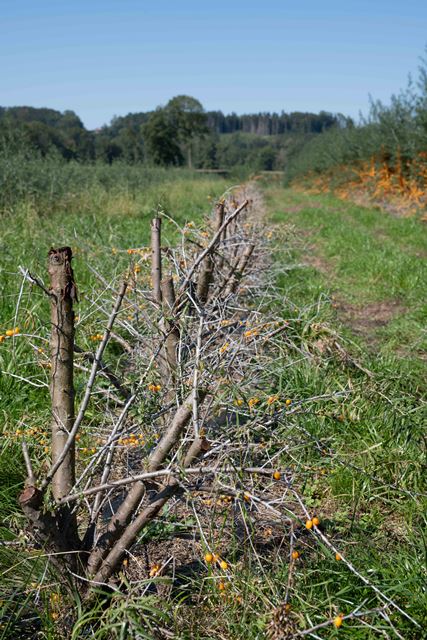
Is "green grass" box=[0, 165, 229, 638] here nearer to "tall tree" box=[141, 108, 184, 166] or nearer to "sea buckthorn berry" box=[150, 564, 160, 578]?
"sea buckthorn berry" box=[150, 564, 160, 578]

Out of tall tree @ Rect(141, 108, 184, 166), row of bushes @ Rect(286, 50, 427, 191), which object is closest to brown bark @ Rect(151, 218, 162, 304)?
row of bushes @ Rect(286, 50, 427, 191)

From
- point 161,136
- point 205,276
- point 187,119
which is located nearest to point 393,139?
point 205,276

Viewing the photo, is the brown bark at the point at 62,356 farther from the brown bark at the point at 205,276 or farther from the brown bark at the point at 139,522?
the brown bark at the point at 205,276

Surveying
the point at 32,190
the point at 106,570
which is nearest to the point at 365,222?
the point at 32,190

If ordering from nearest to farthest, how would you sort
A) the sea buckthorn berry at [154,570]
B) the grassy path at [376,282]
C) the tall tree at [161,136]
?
the sea buckthorn berry at [154,570] → the grassy path at [376,282] → the tall tree at [161,136]

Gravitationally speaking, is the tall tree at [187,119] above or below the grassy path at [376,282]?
above

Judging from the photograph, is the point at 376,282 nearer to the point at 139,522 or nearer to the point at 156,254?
the point at 156,254

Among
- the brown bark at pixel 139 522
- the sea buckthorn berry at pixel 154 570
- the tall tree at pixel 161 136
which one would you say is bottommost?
A: the sea buckthorn berry at pixel 154 570

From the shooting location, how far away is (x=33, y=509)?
1468 mm

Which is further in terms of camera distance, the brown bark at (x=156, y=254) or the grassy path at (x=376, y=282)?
the grassy path at (x=376, y=282)

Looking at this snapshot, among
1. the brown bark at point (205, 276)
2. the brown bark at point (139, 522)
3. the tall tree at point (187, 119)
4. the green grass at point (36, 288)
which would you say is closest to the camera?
the brown bark at point (139, 522)

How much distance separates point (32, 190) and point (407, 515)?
30.2 ft

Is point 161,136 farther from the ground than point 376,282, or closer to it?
farther from the ground

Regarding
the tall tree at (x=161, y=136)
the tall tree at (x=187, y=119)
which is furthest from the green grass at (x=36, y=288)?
the tall tree at (x=187, y=119)
